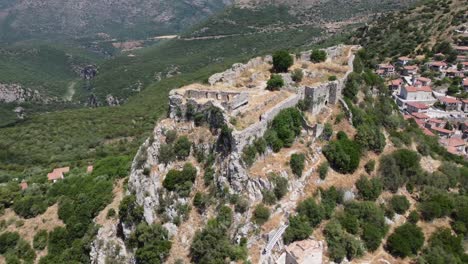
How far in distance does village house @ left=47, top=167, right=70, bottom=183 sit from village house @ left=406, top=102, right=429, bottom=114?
60256 millimetres

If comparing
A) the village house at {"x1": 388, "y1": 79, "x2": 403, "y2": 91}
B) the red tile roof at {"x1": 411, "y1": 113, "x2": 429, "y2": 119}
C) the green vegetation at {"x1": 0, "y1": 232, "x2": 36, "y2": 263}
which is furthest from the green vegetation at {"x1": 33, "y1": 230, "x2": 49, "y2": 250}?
the village house at {"x1": 388, "y1": 79, "x2": 403, "y2": 91}

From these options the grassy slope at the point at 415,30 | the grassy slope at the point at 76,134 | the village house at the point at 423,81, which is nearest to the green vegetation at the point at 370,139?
the village house at the point at 423,81

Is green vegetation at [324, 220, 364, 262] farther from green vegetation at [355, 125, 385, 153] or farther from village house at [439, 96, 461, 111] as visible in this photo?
village house at [439, 96, 461, 111]

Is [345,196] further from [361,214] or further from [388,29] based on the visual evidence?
[388,29]

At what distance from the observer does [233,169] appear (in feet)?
95.5

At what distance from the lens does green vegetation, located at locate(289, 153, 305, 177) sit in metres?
31.0

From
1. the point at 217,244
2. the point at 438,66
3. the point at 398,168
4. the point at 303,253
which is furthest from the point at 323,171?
the point at 438,66

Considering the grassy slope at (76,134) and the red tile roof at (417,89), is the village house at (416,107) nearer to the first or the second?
the red tile roof at (417,89)

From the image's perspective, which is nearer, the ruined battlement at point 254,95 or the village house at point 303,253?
the village house at point 303,253

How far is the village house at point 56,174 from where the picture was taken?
60.2 meters

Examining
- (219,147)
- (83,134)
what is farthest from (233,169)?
(83,134)

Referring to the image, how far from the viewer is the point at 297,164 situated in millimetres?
31078

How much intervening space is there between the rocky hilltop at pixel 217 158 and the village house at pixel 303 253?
730 mm

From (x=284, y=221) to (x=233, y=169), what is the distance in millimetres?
5476
